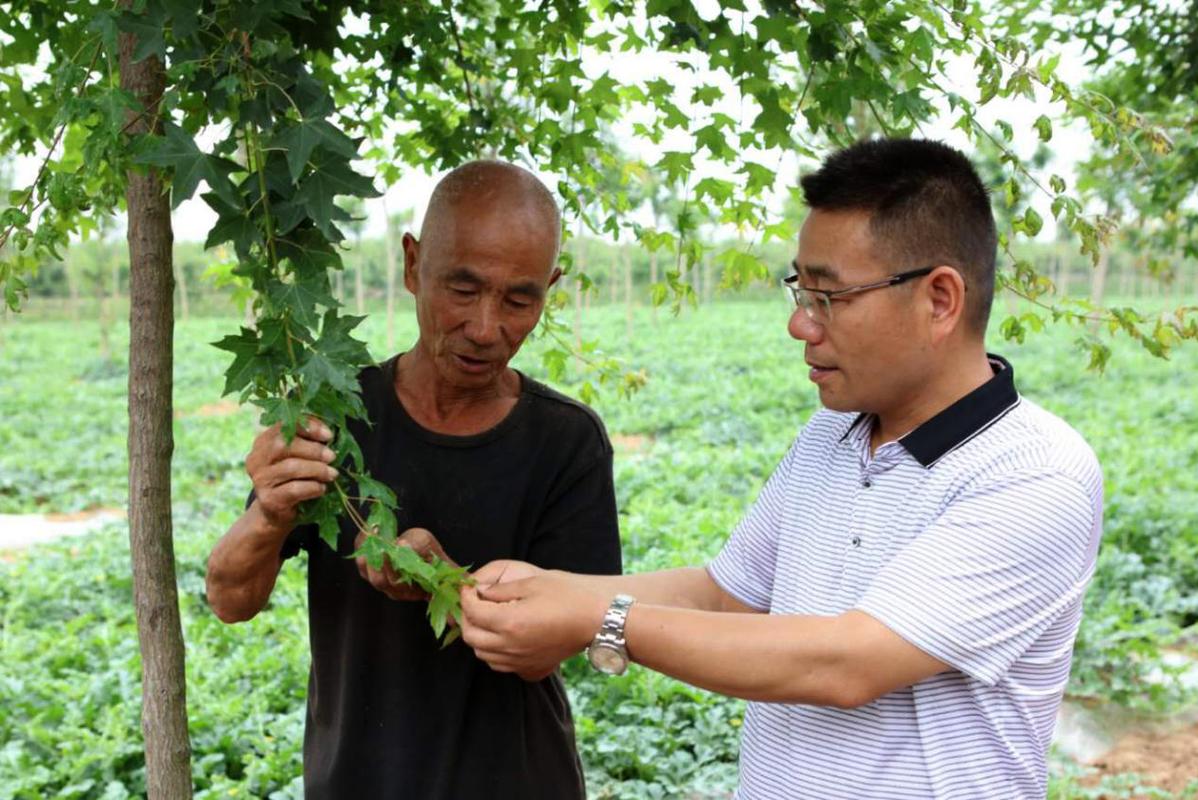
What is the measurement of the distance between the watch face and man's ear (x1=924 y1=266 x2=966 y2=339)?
628 mm

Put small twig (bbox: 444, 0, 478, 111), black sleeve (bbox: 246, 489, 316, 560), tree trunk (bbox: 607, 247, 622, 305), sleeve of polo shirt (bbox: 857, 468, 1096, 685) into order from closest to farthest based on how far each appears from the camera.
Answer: sleeve of polo shirt (bbox: 857, 468, 1096, 685) < black sleeve (bbox: 246, 489, 316, 560) < small twig (bbox: 444, 0, 478, 111) < tree trunk (bbox: 607, 247, 622, 305)

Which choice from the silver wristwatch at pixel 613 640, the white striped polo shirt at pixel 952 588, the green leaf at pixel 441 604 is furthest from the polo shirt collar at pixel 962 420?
the green leaf at pixel 441 604

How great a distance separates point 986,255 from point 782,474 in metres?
0.50

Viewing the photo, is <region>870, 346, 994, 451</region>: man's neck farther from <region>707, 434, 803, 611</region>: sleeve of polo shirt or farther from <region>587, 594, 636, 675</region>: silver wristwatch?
<region>587, 594, 636, 675</region>: silver wristwatch

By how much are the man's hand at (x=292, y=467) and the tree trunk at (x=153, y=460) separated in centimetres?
35

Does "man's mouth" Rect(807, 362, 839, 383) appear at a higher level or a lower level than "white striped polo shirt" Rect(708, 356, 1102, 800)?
higher

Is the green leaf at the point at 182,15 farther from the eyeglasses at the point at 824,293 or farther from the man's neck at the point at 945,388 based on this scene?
the man's neck at the point at 945,388

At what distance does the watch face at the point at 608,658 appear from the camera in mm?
1546

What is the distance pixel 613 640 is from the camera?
1.55m

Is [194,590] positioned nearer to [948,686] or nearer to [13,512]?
[13,512]


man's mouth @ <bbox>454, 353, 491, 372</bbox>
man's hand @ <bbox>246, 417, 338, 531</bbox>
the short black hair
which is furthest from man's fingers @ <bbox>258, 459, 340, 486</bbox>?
the short black hair

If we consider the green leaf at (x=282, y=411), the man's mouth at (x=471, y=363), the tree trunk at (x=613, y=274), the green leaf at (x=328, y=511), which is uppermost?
the tree trunk at (x=613, y=274)

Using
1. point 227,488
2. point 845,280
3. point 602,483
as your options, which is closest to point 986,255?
point 845,280

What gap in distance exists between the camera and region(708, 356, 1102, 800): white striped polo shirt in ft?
4.79
